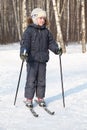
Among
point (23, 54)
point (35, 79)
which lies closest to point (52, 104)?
point (35, 79)

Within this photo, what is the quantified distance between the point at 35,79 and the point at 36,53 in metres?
0.49

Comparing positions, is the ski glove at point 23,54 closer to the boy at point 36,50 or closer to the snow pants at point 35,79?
the boy at point 36,50

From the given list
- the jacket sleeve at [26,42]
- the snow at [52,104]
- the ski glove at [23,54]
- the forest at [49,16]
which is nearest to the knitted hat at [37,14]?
the jacket sleeve at [26,42]

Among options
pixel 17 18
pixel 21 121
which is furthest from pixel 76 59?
pixel 17 18

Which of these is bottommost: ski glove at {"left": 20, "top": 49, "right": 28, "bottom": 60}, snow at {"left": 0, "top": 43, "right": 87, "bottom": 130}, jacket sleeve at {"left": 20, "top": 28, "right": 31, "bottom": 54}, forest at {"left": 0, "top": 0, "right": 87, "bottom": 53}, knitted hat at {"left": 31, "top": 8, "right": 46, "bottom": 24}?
forest at {"left": 0, "top": 0, "right": 87, "bottom": 53}

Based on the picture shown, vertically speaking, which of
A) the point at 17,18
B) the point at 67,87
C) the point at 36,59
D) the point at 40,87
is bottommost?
the point at 17,18

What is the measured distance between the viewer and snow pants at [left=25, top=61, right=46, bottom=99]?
8.59m

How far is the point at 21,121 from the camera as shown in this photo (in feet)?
24.9

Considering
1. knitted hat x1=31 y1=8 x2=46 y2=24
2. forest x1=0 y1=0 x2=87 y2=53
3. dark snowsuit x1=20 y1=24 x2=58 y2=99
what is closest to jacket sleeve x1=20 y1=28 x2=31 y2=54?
dark snowsuit x1=20 y1=24 x2=58 y2=99

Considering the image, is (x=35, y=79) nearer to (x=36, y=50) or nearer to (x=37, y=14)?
(x=36, y=50)

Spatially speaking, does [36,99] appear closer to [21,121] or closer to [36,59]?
[36,59]

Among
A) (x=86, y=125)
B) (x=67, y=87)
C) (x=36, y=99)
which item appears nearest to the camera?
(x=86, y=125)

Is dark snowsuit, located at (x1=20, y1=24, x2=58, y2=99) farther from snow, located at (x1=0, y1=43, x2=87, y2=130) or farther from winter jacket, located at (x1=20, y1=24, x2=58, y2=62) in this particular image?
snow, located at (x1=0, y1=43, x2=87, y2=130)

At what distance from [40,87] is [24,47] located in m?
0.84
